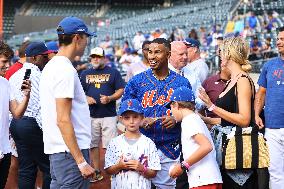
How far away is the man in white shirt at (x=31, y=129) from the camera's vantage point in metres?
5.69

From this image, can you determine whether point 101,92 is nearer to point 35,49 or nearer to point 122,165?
point 35,49

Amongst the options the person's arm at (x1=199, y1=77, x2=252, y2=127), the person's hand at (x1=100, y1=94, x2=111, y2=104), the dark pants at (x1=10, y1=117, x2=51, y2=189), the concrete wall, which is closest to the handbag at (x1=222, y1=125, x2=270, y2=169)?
the person's arm at (x1=199, y1=77, x2=252, y2=127)

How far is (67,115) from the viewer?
3.73m

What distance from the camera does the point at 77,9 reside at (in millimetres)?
42000

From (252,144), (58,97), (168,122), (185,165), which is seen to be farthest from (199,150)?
(58,97)

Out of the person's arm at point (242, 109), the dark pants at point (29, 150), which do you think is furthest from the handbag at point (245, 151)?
the dark pants at point (29, 150)

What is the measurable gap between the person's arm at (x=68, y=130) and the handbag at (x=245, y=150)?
120 cm

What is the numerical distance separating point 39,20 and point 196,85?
34530mm

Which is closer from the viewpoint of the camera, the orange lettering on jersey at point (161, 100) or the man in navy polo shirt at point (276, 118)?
the orange lettering on jersey at point (161, 100)

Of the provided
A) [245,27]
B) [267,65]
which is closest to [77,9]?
[245,27]

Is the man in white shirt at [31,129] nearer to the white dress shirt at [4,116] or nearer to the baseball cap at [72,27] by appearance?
the white dress shirt at [4,116]

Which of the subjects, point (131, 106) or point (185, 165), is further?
point (131, 106)

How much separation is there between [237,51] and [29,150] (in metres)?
2.57

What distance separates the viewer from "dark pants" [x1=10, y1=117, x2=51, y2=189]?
5695mm
